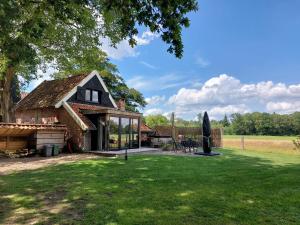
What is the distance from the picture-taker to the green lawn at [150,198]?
4699 millimetres

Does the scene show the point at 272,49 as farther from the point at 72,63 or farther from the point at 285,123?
the point at 285,123

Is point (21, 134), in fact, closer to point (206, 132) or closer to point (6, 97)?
point (6, 97)

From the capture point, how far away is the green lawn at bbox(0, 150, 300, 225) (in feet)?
15.4

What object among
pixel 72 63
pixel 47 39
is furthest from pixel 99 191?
pixel 72 63

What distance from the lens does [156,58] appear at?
21.5 m

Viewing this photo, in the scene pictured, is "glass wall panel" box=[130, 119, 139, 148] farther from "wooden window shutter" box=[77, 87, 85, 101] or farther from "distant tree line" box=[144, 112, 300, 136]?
"distant tree line" box=[144, 112, 300, 136]

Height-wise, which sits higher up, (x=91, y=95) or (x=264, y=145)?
(x=91, y=95)

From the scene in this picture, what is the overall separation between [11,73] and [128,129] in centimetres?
954

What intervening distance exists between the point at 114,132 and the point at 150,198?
1264 cm

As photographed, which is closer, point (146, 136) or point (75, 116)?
point (75, 116)

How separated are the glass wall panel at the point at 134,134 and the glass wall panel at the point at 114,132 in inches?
64.8

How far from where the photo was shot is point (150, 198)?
19.7 ft

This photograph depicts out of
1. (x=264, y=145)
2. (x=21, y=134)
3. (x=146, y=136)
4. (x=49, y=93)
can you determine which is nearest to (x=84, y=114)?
(x=21, y=134)

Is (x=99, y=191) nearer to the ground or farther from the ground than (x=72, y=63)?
nearer to the ground
